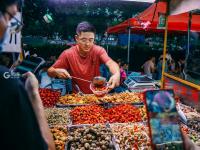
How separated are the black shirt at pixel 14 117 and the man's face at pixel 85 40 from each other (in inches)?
157

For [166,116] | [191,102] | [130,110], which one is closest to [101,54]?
[130,110]

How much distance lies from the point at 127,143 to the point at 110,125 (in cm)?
59

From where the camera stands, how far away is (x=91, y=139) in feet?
10.9

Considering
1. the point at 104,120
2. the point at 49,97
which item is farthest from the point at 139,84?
the point at 104,120

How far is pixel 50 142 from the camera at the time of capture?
1890mm

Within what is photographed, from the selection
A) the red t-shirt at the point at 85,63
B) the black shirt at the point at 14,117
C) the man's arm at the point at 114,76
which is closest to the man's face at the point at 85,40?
the red t-shirt at the point at 85,63

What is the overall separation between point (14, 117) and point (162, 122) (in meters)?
1.17

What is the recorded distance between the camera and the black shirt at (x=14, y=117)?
53.1 inches

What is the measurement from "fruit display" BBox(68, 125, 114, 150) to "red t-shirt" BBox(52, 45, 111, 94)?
2.07 metres

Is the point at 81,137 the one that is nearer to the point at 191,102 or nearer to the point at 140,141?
the point at 140,141

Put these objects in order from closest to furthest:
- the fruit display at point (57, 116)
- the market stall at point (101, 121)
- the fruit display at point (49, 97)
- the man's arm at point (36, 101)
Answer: the man's arm at point (36, 101) < the market stall at point (101, 121) < the fruit display at point (57, 116) < the fruit display at point (49, 97)

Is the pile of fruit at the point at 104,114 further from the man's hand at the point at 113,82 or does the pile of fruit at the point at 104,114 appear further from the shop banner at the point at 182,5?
the shop banner at the point at 182,5

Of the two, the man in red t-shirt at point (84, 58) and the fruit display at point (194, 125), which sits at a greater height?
the man in red t-shirt at point (84, 58)

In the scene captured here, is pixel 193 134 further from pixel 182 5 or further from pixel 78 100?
pixel 78 100
